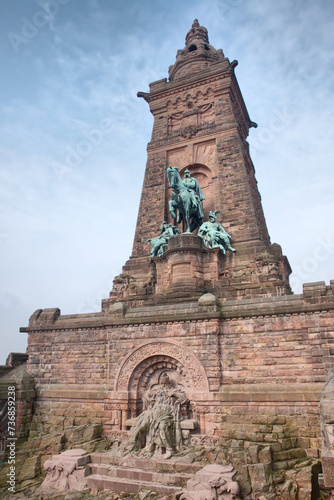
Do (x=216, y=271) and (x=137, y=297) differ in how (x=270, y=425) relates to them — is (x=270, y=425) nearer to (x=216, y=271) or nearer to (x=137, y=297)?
(x=216, y=271)

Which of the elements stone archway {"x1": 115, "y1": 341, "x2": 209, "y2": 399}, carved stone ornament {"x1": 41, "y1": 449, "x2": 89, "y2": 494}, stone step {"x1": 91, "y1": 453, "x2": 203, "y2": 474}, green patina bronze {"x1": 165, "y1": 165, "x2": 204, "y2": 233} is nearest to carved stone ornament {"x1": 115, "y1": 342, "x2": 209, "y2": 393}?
stone archway {"x1": 115, "y1": 341, "x2": 209, "y2": 399}

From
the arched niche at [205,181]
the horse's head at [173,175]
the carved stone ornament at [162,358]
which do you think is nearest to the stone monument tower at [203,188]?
the arched niche at [205,181]

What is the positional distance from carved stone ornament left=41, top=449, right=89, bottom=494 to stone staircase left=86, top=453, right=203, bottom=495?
240 millimetres

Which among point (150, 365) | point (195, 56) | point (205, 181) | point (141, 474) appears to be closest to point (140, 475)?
point (141, 474)

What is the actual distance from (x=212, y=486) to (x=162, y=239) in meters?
11.8

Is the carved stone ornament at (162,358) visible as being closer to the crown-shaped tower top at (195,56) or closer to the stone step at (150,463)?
the stone step at (150,463)

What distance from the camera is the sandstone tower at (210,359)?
9.61 m

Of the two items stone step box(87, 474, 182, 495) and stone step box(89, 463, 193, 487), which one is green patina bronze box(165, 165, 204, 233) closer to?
stone step box(89, 463, 193, 487)

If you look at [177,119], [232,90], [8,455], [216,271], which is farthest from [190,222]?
[8,455]

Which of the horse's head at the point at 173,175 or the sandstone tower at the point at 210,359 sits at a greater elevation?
the horse's head at the point at 173,175

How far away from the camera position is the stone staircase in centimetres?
898

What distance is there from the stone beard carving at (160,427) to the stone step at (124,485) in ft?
2.67

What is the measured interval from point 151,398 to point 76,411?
9.49ft

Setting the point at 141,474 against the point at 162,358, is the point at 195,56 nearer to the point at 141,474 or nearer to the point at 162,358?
the point at 162,358
